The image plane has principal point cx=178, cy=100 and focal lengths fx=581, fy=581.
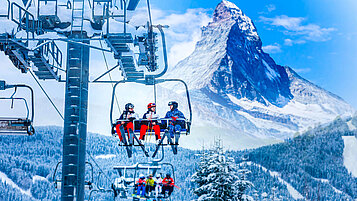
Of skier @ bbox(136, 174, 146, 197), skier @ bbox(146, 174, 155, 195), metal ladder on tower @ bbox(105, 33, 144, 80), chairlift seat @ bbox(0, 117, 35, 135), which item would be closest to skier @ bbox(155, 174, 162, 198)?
skier @ bbox(146, 174, 155, 195)

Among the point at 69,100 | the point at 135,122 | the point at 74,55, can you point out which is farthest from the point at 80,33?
the point at 135,122

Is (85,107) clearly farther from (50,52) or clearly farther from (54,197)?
(54,197)

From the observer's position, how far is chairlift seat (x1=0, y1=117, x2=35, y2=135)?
978 centimetres

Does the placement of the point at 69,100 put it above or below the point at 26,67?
below

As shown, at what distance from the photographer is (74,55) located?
1263cm

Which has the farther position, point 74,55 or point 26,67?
point 26,67

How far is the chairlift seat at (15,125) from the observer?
978cm

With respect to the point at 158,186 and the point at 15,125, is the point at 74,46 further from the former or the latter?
the point at 158,186

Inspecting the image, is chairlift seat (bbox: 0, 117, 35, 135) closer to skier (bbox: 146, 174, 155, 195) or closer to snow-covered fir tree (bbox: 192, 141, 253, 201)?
skier (bbox: 146, 174, 155, 195)

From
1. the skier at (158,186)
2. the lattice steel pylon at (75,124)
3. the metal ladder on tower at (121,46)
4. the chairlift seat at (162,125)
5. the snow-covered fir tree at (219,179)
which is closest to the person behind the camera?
the metal ladder on tower at (121,46)

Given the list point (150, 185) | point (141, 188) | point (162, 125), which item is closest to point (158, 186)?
point (150, 185)

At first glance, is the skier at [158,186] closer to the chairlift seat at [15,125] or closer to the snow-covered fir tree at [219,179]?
the chairlift seat at [15,125]

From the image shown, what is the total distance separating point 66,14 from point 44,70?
198 cm

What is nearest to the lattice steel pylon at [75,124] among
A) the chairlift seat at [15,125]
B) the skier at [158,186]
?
the chairlift seat at [15,125]
